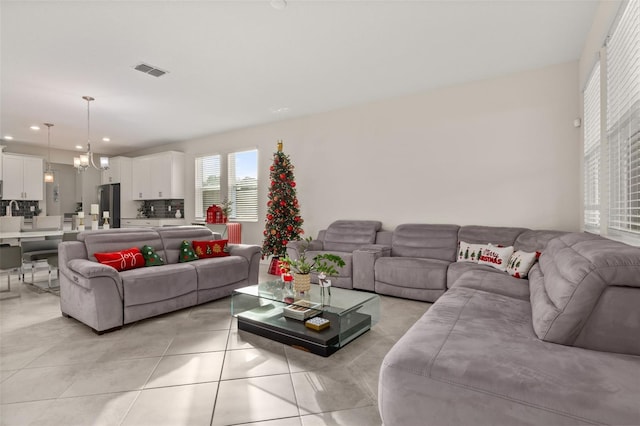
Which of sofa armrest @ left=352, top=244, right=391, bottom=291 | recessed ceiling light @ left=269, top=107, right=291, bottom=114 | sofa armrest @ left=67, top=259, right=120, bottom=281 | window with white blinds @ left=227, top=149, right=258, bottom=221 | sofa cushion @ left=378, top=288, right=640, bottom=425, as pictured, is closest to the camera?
sofa cushion @ left=378, top=288, right=640, bottom=425

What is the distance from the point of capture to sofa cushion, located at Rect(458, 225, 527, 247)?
155 inches

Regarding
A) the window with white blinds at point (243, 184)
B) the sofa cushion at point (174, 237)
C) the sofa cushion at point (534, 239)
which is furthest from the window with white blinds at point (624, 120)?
the window with white blinds at point (243, 184)

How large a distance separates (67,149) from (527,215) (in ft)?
32.9

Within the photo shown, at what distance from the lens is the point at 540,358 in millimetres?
1384

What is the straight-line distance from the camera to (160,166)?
786cm

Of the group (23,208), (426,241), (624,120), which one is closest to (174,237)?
(426,241)

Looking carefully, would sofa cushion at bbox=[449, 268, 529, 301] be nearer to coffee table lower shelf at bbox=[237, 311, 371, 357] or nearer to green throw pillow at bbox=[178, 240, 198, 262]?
coffee table lower shelf at bbox=[237, 311, 371, 357]

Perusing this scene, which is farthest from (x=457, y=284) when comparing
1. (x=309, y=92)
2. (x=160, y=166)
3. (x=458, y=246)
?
(x=160, y=166)

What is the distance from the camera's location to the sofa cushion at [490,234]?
3.95 meters

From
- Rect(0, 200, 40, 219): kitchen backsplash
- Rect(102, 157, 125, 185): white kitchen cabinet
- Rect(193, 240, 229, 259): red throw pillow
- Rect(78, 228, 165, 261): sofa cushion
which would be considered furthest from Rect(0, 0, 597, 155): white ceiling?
Rect(0, 200, 40, 219): kitchen backsplash

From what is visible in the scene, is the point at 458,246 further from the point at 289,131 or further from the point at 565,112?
the point at 289,131

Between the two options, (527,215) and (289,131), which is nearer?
(527,215)

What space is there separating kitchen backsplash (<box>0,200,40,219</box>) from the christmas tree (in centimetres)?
629

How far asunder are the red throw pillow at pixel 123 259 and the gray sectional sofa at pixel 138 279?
0.10 meters
